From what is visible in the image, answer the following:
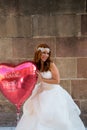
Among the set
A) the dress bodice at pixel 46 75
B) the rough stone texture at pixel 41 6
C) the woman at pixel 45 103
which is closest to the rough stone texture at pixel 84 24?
the rough stone texture at pixel 41 6

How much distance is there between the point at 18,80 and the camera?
6.02 m

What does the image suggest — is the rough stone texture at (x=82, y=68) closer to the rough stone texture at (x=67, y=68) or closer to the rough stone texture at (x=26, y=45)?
the rough stone texture at (x=67, y=68)

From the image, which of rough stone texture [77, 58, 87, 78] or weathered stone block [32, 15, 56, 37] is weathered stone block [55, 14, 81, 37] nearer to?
weathered stone block [32, 15, 56, 37]

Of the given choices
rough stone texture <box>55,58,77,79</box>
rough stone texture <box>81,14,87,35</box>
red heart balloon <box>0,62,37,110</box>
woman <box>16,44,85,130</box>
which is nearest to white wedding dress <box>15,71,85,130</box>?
A: woman <box>16,44,85,130</box>

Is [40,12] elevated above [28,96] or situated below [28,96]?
above

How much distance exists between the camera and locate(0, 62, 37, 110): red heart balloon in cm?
602

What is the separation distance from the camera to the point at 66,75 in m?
7.54

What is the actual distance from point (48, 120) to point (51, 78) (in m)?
0.58

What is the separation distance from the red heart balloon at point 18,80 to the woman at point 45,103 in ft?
0.44

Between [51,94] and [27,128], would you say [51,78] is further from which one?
[27,128]

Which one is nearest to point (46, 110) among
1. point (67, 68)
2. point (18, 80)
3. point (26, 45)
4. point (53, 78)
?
point (53, 78)

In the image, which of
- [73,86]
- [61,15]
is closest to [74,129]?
[73,86]

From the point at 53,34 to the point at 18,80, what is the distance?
1.69m

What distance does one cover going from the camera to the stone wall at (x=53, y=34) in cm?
743
